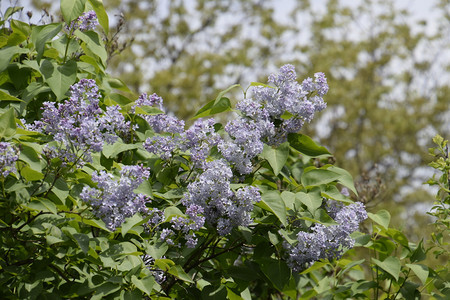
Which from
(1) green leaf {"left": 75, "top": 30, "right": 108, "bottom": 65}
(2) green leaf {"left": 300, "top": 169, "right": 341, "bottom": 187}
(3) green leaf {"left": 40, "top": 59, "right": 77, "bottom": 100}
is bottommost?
(2) green leaf {"left": 300, "top": 169, "right": 341, "bottom": 187}

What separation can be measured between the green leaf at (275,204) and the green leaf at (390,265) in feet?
2.64

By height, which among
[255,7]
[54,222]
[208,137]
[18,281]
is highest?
[255,7]

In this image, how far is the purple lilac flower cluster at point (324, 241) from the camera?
7.73 ft

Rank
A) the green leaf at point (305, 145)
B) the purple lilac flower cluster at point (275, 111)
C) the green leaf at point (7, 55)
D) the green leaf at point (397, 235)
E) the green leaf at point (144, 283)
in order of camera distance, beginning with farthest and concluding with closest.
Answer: the green leaf at point (397, 235), the green leaf at point (305, 145), the green leaf at point (7, 55), the purple lilac flower cluster at point (275, 111), the green leaf at point (144, 283)

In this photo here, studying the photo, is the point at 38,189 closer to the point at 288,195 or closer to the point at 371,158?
the point at 288,195

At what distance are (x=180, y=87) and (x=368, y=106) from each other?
7.64 metres

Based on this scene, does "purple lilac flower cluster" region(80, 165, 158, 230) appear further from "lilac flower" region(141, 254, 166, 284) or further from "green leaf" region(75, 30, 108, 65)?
"green leaf" region(75, 30, 108, 65)

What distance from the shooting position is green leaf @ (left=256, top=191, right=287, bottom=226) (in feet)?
7.43

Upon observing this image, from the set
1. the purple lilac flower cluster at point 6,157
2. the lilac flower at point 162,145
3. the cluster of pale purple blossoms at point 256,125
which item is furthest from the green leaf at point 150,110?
the purple lilac flower cluster at point 6,157

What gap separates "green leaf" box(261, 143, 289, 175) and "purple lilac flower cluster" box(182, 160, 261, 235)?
0.17m

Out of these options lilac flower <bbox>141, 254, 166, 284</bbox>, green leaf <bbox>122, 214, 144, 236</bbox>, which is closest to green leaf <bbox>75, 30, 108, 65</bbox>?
green leaf <bbox>122, 214, 144, 236</bbox>

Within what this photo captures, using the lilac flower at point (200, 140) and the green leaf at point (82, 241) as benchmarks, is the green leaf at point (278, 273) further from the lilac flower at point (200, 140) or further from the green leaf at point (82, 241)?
the green leaf at point (82, 241)

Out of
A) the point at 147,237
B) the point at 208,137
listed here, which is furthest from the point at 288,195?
the point at 147,237

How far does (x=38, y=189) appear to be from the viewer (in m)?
2.21
